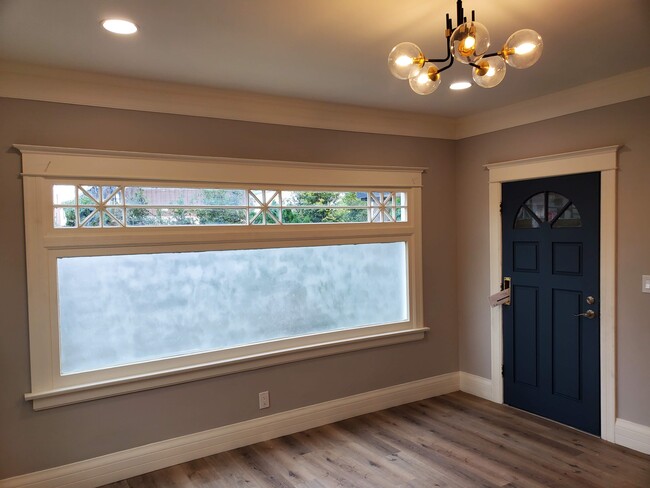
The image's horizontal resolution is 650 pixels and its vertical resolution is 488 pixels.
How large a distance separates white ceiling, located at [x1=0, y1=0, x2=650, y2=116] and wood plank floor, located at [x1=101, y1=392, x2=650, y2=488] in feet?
8.63

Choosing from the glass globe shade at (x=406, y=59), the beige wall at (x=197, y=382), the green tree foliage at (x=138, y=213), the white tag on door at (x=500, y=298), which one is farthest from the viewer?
the white tag on door at (x=500, y=298)

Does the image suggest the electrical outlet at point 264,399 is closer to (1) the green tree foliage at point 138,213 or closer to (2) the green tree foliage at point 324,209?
(2) the green tree foliage at point 324,209

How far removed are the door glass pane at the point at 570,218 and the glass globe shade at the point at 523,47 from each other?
7.03 feet

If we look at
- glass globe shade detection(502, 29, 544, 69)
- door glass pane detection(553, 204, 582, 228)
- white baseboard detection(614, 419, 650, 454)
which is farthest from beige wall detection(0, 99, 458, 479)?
glass globe shade detection(502, 29, 544, 69)

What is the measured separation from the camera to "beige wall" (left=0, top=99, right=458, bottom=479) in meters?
2.80

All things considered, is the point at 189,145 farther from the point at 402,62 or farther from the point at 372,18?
the point at 402,62

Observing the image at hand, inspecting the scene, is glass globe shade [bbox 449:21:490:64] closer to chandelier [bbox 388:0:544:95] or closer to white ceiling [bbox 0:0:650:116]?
chandelier [bbox 388:0:544:95]

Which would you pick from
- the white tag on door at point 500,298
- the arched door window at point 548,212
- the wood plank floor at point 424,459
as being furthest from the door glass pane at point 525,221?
the wood plank floor at point 424,459

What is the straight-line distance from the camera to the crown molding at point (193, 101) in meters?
2.82

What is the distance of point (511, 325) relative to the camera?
414cm

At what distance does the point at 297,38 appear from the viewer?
8.17 ft

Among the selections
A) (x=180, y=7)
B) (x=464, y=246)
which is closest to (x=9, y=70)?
(x=180, y=7)

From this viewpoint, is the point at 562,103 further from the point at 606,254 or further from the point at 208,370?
the point at 208,370

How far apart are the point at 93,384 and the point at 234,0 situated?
7.96 ft
